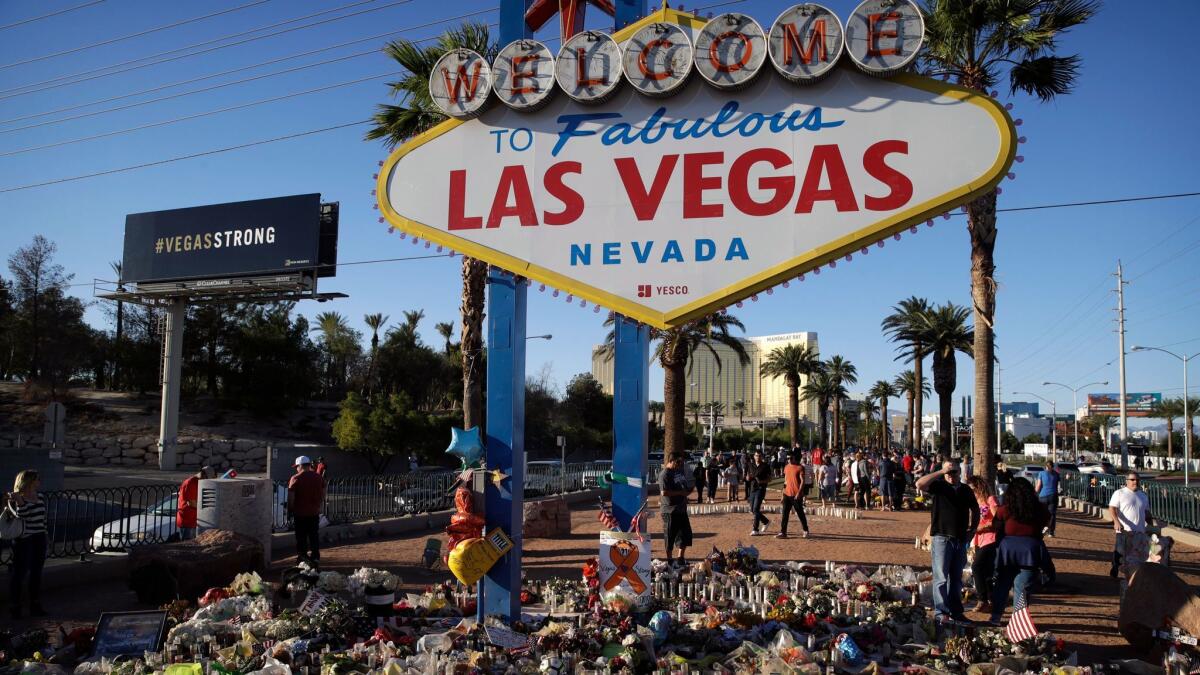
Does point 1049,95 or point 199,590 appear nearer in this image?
point 199,590

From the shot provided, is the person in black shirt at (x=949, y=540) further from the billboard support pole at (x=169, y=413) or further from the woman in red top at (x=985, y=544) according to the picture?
the billboard support pole at (x=169, y=413)

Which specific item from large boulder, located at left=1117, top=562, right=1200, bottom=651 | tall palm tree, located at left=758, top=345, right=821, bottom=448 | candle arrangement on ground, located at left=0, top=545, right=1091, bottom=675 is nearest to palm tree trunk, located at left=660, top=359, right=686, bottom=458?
candle arrangement on ground, located at left=0, top=545, right=1091, bottom=675

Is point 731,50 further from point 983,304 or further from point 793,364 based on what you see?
point 793,364

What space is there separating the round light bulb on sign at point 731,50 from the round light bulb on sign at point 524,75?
1370 millimetres

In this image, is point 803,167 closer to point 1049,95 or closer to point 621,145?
point 621,145

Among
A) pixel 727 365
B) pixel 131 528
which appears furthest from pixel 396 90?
pixel 727 365

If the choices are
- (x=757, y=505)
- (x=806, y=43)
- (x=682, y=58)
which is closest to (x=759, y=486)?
(x=757, y=505)

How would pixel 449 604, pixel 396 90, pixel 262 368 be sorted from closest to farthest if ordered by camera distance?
pixel 449 604 < pixel 396 90 < pixel 262 368

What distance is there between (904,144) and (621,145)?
7.80ft

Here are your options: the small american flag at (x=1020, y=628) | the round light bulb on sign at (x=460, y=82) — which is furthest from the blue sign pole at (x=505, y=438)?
the small american flag at (x=1020, y=628)

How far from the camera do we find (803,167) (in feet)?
22.7

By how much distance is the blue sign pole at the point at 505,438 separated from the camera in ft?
24.8

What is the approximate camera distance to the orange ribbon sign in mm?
8125

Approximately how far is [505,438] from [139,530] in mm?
8881
